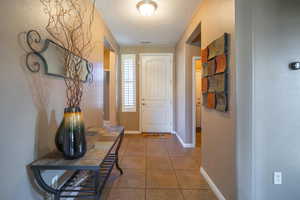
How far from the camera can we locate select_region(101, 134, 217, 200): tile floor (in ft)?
6.52

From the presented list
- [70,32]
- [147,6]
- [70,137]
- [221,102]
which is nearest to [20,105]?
[70,137]

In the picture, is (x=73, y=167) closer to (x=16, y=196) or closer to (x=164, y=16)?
(x=16, y=196)

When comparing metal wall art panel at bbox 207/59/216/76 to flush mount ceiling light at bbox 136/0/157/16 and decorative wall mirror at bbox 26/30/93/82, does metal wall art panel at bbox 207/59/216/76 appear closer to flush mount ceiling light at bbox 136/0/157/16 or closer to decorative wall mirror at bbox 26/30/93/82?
flush mount ceiling light at bbox 136/0/157/16

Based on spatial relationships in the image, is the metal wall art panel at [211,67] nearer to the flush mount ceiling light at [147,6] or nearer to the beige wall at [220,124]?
the beige wall at [220,124]

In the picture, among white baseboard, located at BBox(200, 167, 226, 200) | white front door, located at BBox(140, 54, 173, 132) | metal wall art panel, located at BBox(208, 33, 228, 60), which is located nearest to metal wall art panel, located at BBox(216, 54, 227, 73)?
metal wall art panel, located at BBox(208, 33, 228, 60)

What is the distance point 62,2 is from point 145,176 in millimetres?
2388

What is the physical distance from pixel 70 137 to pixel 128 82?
3.75m

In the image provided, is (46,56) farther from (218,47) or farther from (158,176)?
(158,176)

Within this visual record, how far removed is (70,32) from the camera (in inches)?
68.9

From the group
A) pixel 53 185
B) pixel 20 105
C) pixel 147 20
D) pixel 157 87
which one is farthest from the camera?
pixel 157 87


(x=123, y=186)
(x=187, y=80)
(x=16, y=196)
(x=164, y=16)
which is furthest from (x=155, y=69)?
(x=16, y=196)

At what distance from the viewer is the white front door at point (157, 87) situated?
489 centimetres

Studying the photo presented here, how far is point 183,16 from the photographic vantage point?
2.94 meters

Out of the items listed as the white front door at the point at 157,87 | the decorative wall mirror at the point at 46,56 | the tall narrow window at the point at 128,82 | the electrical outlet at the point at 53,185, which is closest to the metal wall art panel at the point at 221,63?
the decorative wall mirror at the point at 46,56
